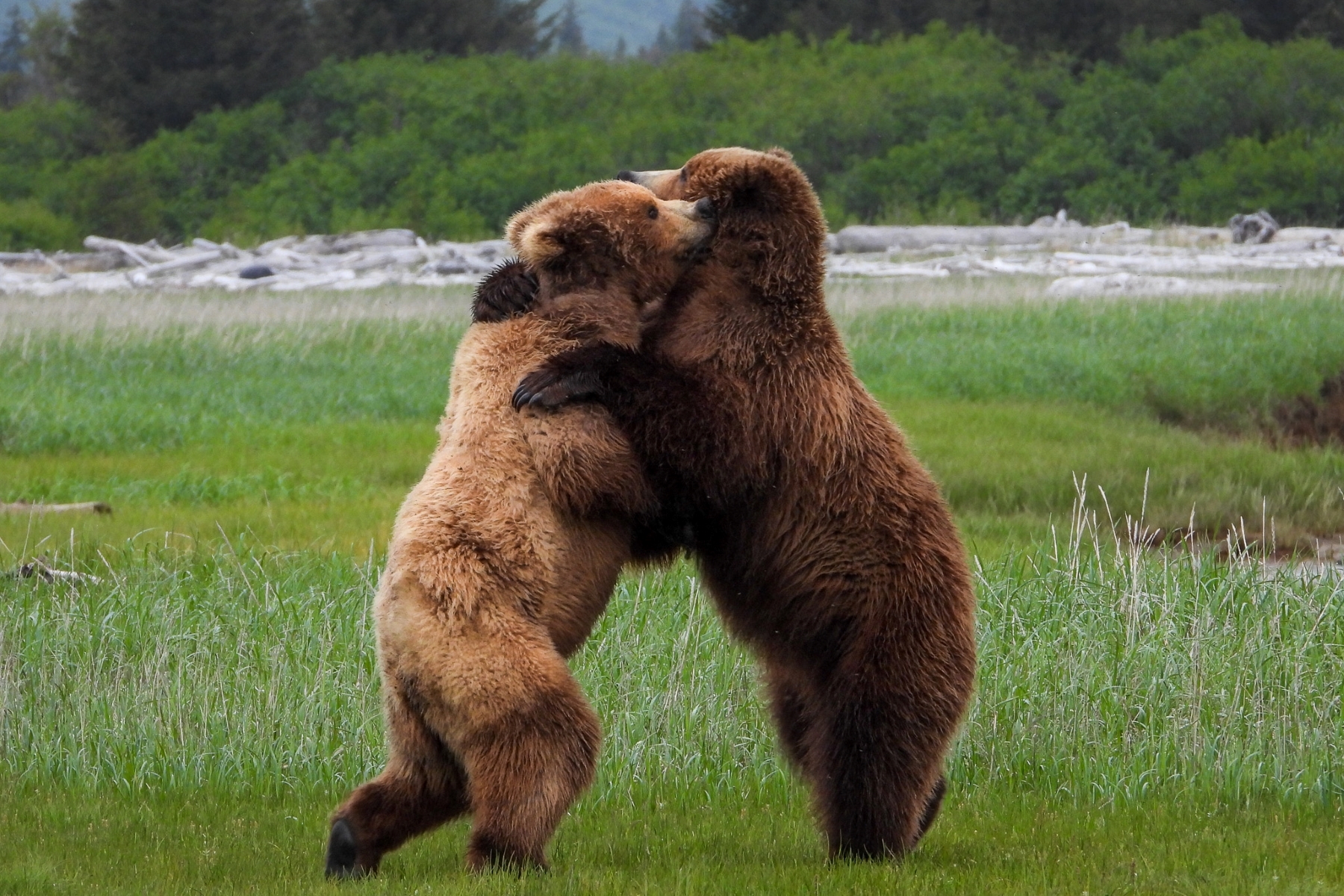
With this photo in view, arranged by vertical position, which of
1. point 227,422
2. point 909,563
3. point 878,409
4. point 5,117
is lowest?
point 227,422

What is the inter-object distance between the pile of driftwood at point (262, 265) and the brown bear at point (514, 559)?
23.1 meters

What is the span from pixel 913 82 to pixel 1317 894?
38.6 m

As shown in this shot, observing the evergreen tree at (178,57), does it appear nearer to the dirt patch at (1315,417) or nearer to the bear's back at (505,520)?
the dirt patch at (1315,417)

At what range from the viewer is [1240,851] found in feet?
15.7

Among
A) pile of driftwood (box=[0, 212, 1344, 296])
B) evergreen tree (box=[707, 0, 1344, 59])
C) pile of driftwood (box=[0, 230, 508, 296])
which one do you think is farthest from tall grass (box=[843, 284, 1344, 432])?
evergreen tree (box=[707, 0, 1344, 59])

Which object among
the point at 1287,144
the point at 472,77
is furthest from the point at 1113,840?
the point at 472,77

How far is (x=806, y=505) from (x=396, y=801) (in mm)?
1342

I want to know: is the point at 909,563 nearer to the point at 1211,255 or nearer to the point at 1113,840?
the point at 1113,840

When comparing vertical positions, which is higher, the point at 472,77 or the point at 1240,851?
the point at 472,77

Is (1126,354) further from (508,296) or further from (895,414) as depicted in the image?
(508,296)

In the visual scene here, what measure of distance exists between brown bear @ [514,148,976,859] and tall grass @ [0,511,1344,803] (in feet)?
4.49

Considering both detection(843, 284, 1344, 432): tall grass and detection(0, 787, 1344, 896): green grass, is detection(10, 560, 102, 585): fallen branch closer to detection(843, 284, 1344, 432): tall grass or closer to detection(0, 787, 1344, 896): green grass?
detection(0, 787, 1344, 896): green grass

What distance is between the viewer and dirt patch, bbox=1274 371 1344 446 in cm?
1518

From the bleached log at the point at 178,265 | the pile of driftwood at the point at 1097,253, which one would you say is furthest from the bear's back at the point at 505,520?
the bleached log at the point at 178,265
